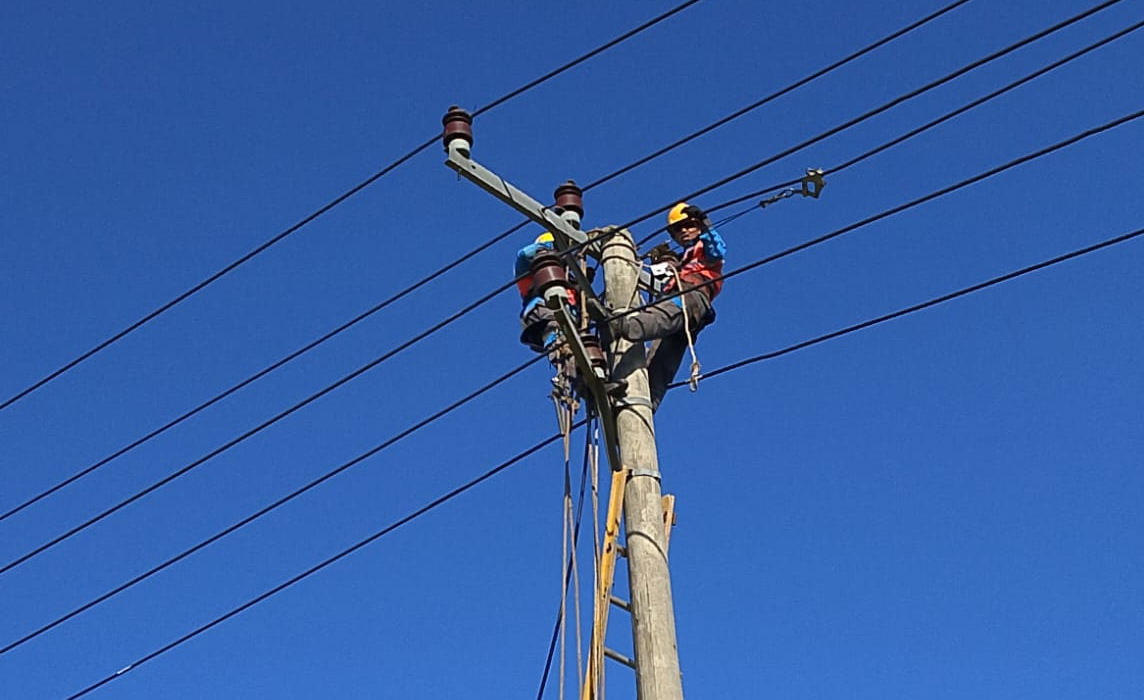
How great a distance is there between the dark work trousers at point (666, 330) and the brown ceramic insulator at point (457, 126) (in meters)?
1.15

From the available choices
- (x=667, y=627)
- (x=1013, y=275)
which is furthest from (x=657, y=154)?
(x=667, y=627)

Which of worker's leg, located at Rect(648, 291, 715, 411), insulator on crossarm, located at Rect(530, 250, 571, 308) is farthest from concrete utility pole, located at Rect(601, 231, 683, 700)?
insulator on crossarm, located at Rect(530, 250, 571, 308)

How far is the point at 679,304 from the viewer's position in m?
7.72

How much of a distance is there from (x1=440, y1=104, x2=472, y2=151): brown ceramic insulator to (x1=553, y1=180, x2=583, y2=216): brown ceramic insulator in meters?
0.56

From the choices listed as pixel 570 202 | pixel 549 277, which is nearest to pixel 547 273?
pixel 549 277

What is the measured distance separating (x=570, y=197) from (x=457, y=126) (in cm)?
66

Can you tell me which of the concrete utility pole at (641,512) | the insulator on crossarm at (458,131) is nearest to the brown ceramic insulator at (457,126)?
the insulator on crossarm at (458,131)

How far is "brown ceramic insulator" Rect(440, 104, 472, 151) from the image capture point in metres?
7.46

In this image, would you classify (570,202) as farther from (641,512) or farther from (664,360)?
(641,512)

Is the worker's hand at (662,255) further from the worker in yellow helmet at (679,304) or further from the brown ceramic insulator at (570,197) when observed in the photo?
the brown ceramic insulator at (570,197)

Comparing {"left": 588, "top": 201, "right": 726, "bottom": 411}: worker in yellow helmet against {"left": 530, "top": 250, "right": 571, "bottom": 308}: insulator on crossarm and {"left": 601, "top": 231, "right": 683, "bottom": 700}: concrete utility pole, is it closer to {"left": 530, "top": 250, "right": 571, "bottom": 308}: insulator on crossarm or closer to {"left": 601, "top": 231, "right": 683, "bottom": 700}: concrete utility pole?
{"left": 601, "top": 231, "right": 683, "bottom": 700}: concrete utility pole

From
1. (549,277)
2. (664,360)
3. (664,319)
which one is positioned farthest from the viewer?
(664,360)

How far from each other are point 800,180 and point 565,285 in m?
1.38

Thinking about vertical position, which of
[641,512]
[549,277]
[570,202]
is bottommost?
[641,512]
